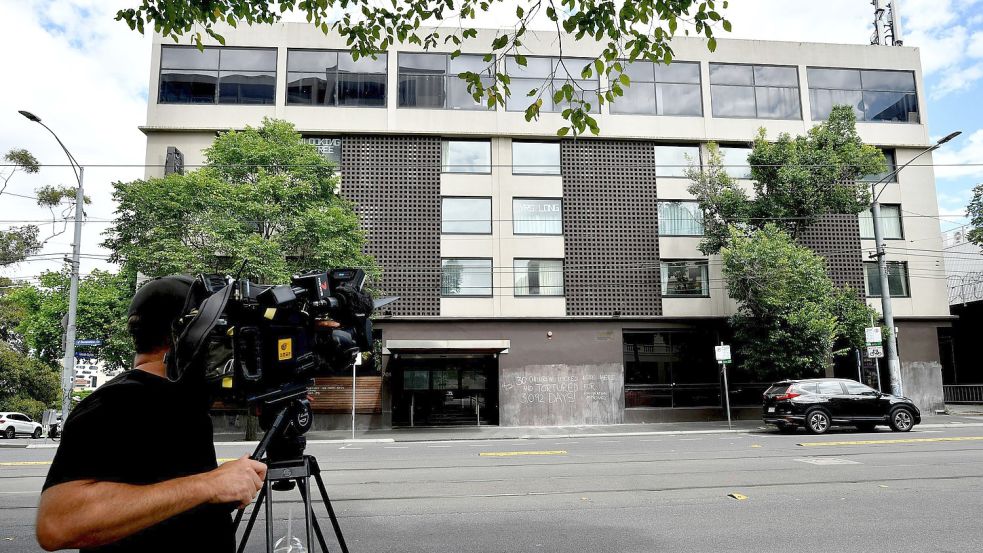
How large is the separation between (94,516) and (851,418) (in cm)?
1882

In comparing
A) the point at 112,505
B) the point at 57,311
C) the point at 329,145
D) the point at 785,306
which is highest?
the point at 329,145

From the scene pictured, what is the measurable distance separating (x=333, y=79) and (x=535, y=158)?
8685 mm

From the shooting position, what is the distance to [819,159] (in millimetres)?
20531

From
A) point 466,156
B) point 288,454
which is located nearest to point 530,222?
point 466,156

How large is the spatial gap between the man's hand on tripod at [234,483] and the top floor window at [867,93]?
1122 inches

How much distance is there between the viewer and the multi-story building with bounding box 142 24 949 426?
22.3m

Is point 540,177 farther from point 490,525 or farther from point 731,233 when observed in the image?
point 490,525

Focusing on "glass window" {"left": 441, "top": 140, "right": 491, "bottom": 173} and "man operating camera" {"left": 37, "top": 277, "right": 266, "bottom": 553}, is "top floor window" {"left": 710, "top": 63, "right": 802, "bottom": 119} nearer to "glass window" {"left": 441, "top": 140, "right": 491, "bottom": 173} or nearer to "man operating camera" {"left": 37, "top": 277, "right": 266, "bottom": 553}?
"glass window" {"left": 441, "top": 140, "right": 491, "bottom": 173}

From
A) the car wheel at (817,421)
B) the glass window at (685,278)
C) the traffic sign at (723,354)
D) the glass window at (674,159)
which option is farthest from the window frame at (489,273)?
the car wheel at (817,421)

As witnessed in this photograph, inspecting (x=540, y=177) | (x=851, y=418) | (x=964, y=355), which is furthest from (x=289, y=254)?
(x=964, y=355)

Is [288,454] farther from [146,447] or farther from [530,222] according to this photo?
[530,222]

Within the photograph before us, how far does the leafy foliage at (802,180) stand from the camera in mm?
20547

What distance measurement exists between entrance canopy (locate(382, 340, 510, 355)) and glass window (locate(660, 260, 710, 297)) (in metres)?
7.07

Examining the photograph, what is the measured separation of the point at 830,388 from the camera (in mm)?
16688
